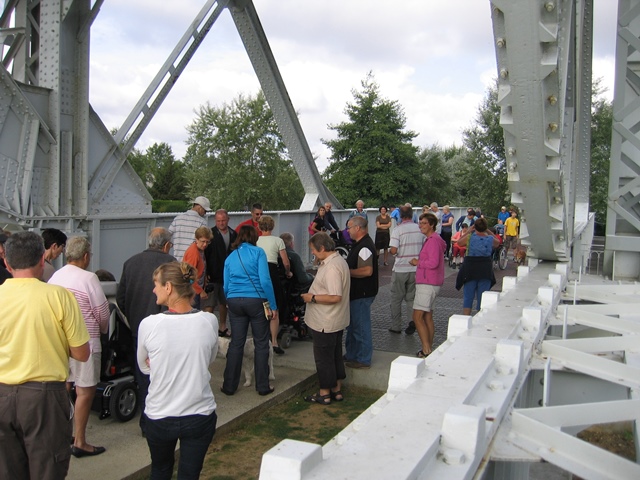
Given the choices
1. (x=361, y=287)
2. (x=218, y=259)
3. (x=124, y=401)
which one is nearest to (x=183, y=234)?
(x=218, y=259)

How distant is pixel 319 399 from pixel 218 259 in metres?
2.60

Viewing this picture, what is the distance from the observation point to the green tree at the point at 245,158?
39625 millimetres

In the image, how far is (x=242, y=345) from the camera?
6.24 m

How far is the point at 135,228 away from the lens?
31.0ft

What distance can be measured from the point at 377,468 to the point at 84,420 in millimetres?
3561

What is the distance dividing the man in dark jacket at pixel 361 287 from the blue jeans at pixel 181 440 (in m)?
3.54

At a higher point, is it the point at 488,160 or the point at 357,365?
the point at 488,160

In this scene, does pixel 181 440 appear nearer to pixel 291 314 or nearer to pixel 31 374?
pixel 31 374

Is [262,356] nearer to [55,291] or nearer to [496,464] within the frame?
[55,291]

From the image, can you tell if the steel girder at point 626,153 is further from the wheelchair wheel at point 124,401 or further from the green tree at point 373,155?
the green tree at point 373,155

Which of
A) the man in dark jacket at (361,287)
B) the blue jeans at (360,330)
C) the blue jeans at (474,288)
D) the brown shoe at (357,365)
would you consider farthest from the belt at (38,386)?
the blue jeans at (474,288)

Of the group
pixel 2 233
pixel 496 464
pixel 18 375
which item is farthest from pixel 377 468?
pixel 2 233

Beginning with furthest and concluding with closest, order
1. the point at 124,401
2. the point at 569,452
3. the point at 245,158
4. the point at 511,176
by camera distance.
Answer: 1. the point at 245,158
2. the point at 124,401
3. the point at 511,176
4. the point at 569,452

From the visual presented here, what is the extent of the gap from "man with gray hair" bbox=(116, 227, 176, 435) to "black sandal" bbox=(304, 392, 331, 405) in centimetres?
186
